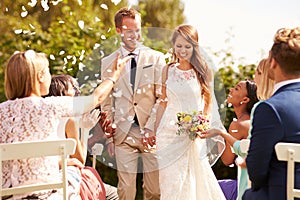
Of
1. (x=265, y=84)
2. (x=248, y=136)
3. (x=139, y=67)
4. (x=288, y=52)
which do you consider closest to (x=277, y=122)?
(x=288, y=52)

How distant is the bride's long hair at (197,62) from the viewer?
14.6 ft

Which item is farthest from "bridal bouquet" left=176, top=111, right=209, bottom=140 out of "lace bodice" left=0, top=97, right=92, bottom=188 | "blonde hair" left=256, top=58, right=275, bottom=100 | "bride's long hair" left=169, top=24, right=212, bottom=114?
"lace bodice" left=0, top=97, right=92, bottom=188

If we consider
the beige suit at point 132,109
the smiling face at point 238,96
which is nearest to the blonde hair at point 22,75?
the beige suit at point 132,109

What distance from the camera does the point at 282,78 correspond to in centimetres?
285

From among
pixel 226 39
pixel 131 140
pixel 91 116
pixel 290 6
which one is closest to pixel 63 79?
pixel 91 116

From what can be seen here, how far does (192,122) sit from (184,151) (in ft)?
0.99

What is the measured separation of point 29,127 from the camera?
3.30 metres

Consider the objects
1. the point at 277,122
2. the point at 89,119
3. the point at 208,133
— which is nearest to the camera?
the point at 277,122

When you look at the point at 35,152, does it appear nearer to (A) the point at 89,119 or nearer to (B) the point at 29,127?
(B) the point at 29,127

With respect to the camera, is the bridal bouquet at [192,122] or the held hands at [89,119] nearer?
the held hands at [89,119]

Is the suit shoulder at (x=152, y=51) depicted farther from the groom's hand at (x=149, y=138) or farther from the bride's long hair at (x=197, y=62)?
the groom's hand at (x=149, y=138)

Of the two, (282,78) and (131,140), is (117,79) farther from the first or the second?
(282,78)

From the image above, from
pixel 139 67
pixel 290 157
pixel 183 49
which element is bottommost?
pixel 290 157

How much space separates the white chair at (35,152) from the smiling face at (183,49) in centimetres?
145
